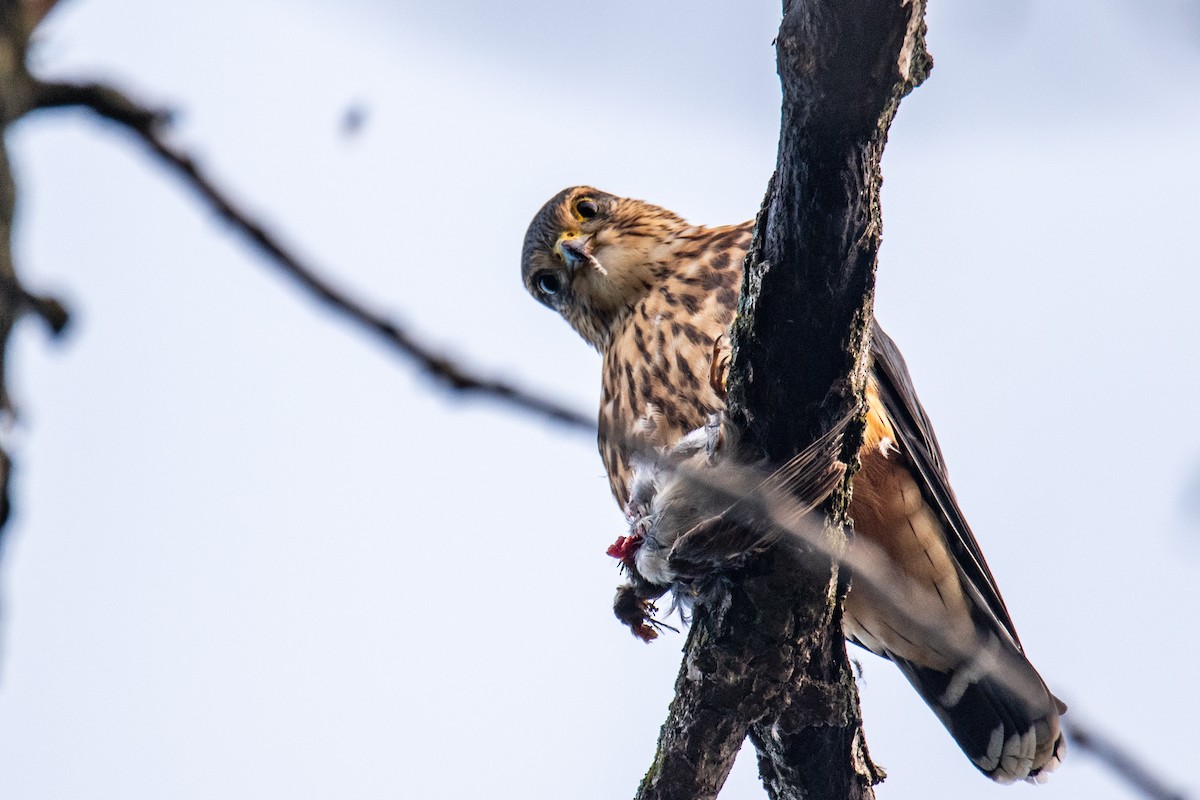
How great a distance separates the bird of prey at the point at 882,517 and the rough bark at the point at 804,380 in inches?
7.5

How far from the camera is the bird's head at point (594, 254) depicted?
144 inches

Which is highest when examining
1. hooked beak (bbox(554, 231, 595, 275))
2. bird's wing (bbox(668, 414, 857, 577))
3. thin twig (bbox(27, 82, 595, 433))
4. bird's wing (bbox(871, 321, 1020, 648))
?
hooked beak (bbox(554, 231, 595, 275))

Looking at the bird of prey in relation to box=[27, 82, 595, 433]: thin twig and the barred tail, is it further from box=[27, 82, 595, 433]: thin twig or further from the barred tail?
box=[27, 82, 595, 433]: thin twig

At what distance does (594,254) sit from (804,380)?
1.82 meters

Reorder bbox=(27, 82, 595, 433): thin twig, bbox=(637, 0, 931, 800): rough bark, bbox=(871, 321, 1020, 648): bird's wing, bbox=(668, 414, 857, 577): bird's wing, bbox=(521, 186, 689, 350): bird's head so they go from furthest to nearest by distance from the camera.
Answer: bbox=(521, 186, 689, 350): bird's head
bbox=(871, 321, 1020, 648): bird's wing
bbox=(668, 414, 857, 577): bird's wing
bbox=(637, 0, 931, 800): rough bark
bbox=(27, 82, 595, 433): thin twig

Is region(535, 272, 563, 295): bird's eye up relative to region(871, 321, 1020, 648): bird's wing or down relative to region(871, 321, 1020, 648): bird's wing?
up

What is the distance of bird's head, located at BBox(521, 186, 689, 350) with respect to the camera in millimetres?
3666

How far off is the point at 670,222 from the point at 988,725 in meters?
1.90

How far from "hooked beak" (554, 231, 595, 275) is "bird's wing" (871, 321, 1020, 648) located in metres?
1.16

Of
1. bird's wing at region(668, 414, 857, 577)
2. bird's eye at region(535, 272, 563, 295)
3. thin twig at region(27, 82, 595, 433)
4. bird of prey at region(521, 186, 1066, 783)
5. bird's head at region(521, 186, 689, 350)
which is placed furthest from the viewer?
bird's eye at region(535, 272, 563, 295)

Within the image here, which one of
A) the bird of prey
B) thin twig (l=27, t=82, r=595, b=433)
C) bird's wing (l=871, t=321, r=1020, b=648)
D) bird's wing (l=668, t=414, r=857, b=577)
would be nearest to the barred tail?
the bird of prey

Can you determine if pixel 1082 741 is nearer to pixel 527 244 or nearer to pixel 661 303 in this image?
pixel 661 303

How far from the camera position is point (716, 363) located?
2617 millimetres

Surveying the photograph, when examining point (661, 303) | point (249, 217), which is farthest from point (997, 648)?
point (249, 217)
